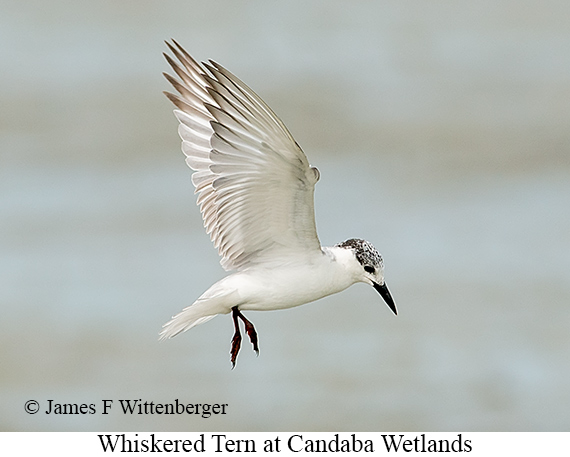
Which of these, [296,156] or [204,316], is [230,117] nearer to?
[296,156]

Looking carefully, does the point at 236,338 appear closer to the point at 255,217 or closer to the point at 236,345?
the point at 236,345

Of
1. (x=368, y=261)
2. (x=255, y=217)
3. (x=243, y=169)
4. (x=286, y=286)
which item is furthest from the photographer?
(x=368, y=261)

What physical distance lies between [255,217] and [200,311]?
2.21 feet

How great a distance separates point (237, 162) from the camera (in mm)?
7141

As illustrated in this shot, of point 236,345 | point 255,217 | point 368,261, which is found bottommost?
point 236,345

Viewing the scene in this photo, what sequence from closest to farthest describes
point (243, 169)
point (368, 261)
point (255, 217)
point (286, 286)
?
point (243, 169), point (286, 286), point (255, 217), point (368, 261)

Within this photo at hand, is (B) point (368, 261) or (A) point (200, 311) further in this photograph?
(B) point (368, 261)

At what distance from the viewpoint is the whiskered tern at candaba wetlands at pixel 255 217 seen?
6941mm

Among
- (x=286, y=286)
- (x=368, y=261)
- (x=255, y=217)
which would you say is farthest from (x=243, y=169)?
(x=368, y=261)

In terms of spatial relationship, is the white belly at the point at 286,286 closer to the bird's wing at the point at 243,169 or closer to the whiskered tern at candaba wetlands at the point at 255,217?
the whiskered tern at candaba wetlands at the point at 255,217

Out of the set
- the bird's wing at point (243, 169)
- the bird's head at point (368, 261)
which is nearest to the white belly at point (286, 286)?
the bird's wing at point (243, 169)

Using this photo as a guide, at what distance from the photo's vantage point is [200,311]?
741 cm

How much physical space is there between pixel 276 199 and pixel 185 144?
1179 millimetres
